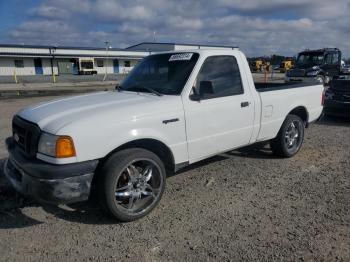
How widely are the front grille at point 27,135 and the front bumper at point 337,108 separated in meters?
8.53

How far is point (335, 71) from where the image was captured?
21.1 metres

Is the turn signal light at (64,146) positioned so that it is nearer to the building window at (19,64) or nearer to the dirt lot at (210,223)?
the dirt lot at (210,223)

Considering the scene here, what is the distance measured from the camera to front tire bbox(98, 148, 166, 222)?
3.59 metres

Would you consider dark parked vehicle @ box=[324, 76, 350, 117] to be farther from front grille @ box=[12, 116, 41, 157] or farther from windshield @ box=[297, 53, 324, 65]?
windshield @ box=[297, 53, 324, 65]

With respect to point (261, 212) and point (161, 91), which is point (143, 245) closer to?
point (261, 212)

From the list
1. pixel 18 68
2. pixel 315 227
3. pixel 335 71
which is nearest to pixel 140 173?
pixel 315 227

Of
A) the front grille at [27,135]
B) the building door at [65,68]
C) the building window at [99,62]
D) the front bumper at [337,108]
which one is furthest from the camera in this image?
the building window at [99,62]

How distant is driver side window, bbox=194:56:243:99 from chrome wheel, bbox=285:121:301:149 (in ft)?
5.27

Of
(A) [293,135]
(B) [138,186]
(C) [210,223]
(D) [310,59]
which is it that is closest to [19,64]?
(D) [310,59]

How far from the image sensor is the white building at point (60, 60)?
48.1m

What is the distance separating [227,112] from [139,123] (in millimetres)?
1448

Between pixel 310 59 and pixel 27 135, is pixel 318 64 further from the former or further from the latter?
pixel 27 135

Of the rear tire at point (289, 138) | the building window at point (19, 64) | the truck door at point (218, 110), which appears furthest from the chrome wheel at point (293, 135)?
the building window at point (19, 64)

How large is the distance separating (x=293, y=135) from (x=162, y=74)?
2864 millimetres
